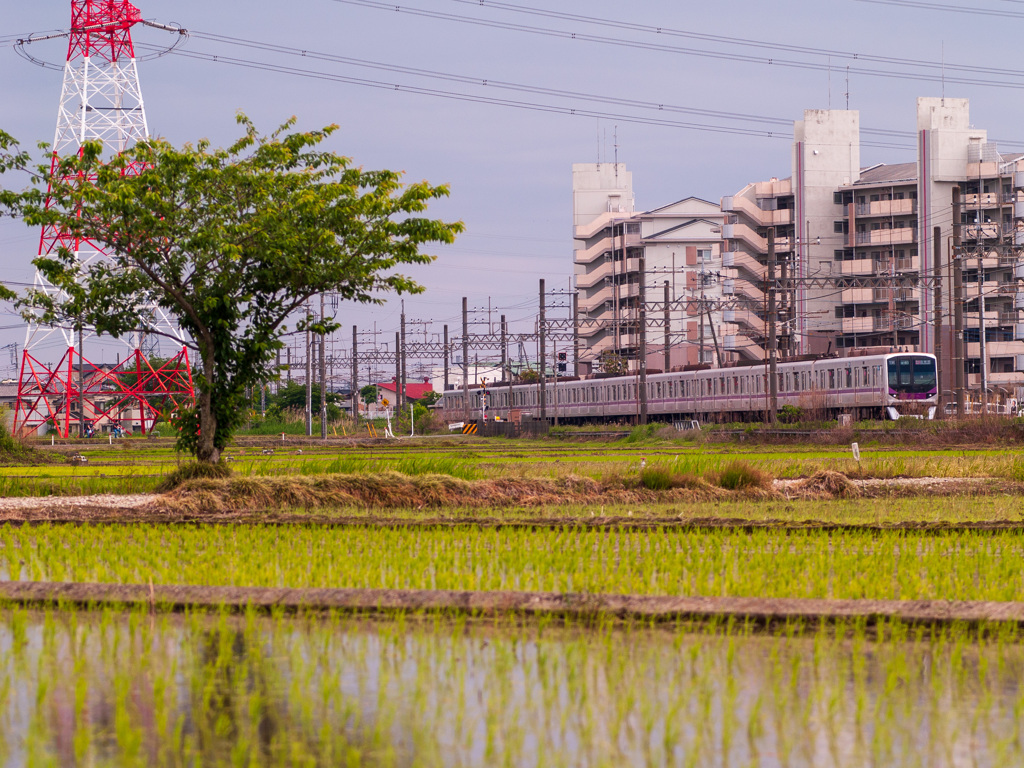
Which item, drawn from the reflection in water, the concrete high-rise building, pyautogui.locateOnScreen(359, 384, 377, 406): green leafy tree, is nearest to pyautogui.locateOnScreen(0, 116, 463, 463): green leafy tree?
the reflection in water

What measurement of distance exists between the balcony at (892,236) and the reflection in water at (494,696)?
71.0 metres

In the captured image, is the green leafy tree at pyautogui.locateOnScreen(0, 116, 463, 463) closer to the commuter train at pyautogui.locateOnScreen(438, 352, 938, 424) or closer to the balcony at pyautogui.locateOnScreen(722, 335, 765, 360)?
the commuter train at pyautogui.locateOnScreen(438, 352, 938, 424)

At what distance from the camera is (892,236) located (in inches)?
2891

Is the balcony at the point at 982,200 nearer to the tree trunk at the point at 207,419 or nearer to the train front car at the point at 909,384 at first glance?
the train front car at the point at 909,384

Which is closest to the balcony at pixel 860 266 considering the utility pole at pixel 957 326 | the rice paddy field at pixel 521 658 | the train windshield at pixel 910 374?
the train windshield at pixel 910 374

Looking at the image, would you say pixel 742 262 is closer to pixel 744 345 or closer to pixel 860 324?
pixel 744 345

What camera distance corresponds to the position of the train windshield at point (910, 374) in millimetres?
41812

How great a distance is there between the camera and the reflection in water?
13.3ft

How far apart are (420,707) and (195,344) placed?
1488 centimetres

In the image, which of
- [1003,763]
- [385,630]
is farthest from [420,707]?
[1003,763]

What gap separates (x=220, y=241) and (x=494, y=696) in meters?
12.7

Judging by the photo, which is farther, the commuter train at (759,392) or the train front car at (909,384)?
the commuter train at (759,392)

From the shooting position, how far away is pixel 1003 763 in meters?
3.88

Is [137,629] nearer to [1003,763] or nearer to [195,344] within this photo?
[1003,763]
